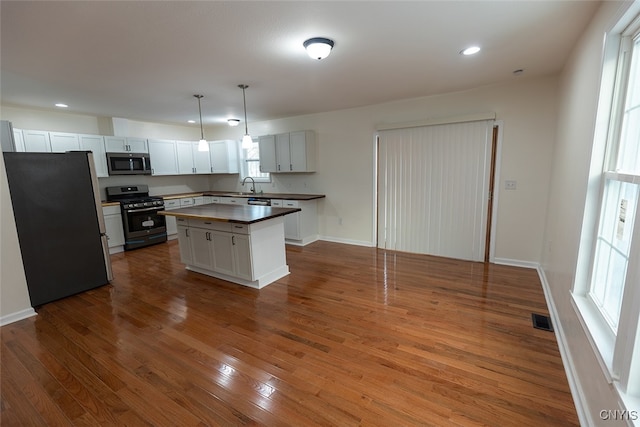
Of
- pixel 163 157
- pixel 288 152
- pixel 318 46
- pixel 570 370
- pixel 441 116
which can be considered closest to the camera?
pixel 570 370

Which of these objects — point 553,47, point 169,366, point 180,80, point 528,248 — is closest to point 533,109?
point 553,47

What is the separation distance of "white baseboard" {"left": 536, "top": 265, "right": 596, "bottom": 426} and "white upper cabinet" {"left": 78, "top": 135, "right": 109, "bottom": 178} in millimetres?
6780

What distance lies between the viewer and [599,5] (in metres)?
1.91

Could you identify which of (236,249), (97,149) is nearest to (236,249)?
(236,249)

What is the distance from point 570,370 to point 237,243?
3.20 metres

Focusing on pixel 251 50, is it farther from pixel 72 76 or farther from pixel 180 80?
pixel 72 76

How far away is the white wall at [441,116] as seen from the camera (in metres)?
3.63

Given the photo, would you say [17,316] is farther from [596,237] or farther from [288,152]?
[596,237]

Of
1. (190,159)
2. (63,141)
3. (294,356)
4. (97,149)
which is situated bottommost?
(294,356)

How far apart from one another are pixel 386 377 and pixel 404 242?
122 inches

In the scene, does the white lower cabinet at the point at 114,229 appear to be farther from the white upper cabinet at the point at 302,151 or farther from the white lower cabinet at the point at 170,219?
the white upper cabinet at the point at 302,151

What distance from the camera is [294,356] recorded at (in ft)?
7.20

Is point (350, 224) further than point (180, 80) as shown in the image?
Yes

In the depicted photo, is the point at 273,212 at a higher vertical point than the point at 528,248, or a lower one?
higher
